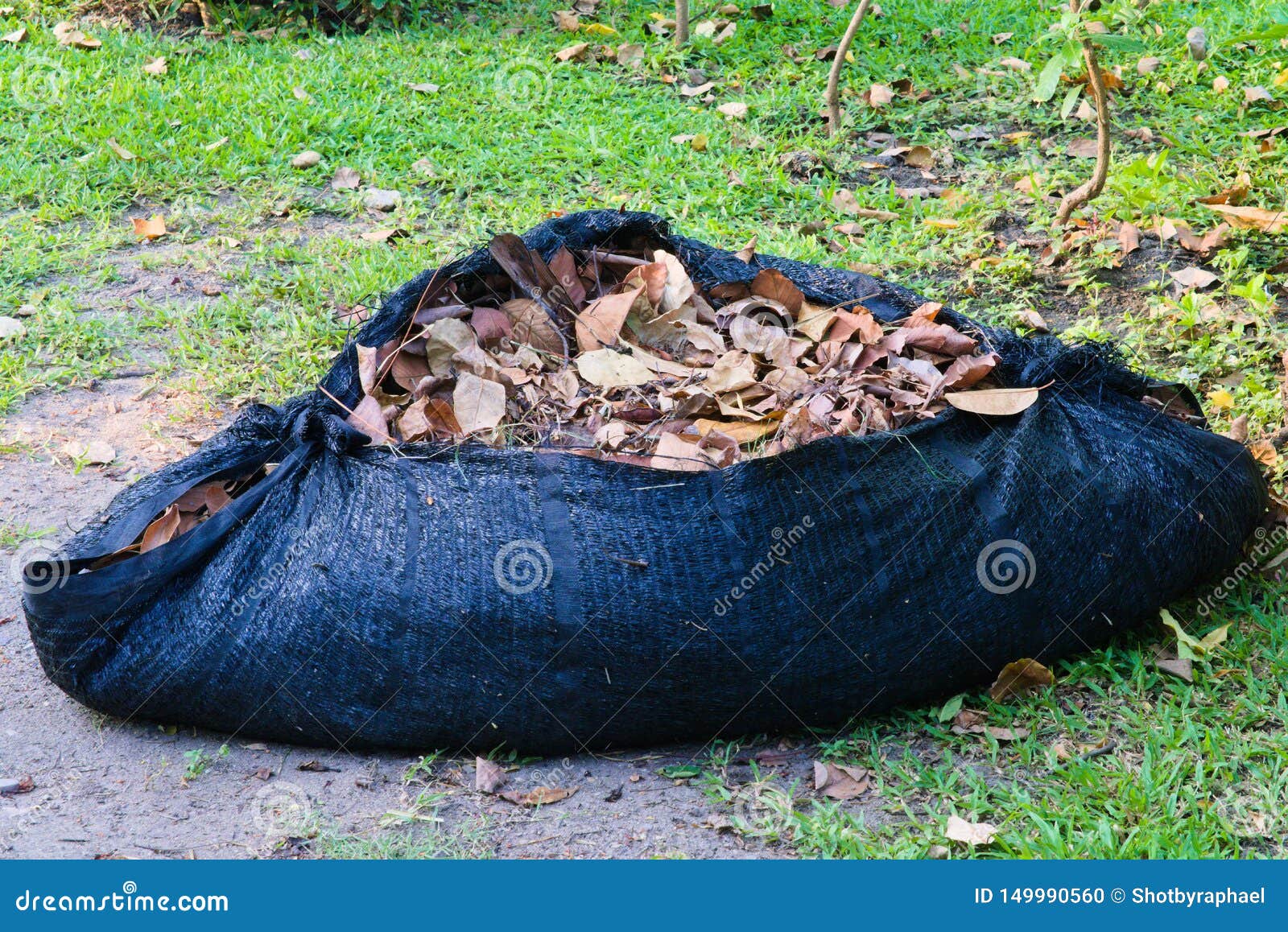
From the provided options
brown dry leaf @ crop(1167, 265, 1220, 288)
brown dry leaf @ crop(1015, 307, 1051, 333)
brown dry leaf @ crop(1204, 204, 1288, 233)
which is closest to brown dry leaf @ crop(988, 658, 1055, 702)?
brown dry leaf @ crop(1015, 307, 1051, 333)

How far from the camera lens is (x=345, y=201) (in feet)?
13.7

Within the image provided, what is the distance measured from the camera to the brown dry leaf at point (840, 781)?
2.01 meters

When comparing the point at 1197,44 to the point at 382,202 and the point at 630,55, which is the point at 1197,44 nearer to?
the point at 630,55

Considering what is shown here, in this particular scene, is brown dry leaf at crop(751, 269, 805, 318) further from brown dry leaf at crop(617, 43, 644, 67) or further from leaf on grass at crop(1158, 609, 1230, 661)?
brown dry leaf at crop(617, 43, 644, 67)

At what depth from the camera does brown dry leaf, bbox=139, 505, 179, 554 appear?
2.20 meters

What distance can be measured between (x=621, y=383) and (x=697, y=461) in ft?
1.16

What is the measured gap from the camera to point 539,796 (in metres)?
2.00

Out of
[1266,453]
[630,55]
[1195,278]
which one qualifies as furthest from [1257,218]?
[630,55]

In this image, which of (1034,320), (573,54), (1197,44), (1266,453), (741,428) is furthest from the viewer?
(573,54)

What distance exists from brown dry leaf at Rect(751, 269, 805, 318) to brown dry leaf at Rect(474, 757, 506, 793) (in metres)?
1.10

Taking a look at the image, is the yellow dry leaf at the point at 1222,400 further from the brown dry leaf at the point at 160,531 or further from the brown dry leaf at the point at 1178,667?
the brown dry leaf at the point at 160,531

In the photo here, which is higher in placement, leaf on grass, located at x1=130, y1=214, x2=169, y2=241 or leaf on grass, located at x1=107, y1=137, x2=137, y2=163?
leaf on grass, located at x1=107, y1=137, x2=137, y2=163

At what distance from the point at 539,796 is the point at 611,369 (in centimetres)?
83

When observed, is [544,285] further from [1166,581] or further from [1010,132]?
[1010,132]
